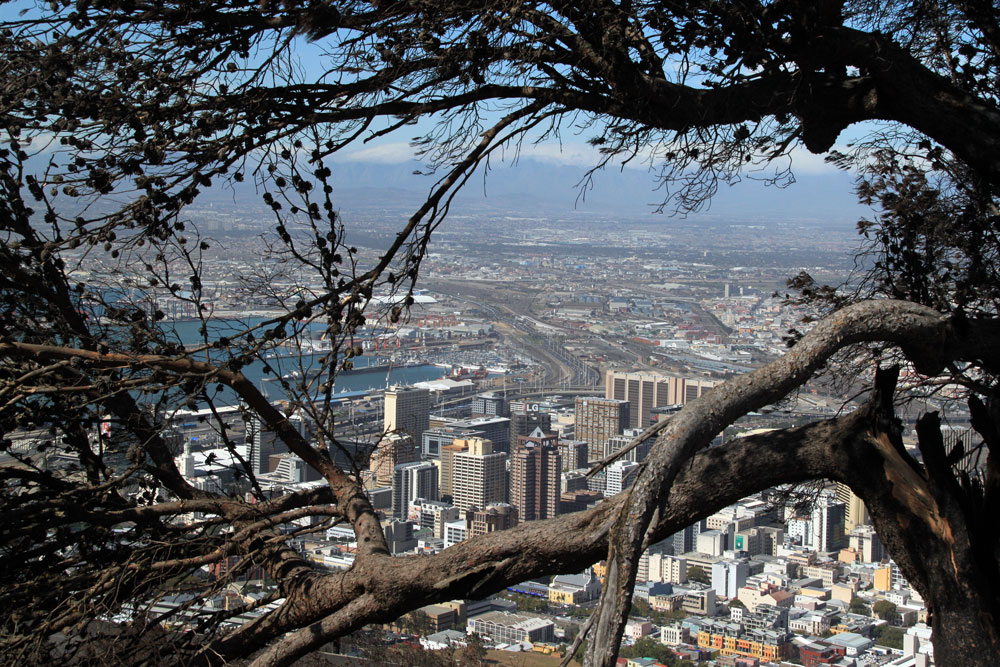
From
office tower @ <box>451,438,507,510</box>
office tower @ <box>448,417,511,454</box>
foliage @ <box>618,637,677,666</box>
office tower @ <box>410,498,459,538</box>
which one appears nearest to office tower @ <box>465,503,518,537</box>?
office tower @ <box>410,498,459,538</box>

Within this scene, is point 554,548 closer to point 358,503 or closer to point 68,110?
point 358,503

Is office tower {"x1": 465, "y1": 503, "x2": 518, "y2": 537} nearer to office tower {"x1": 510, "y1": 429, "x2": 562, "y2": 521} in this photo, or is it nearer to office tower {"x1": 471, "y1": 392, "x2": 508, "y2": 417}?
office tower {"x1": 510, "y1": 429, "x2": 562, "y2": 521}

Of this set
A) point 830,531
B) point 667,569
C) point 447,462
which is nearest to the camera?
point 667,569

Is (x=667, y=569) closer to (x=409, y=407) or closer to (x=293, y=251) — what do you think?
(x=409, y=407)

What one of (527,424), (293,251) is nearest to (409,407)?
(527,424)

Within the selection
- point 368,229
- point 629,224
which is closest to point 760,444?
point 368,229
